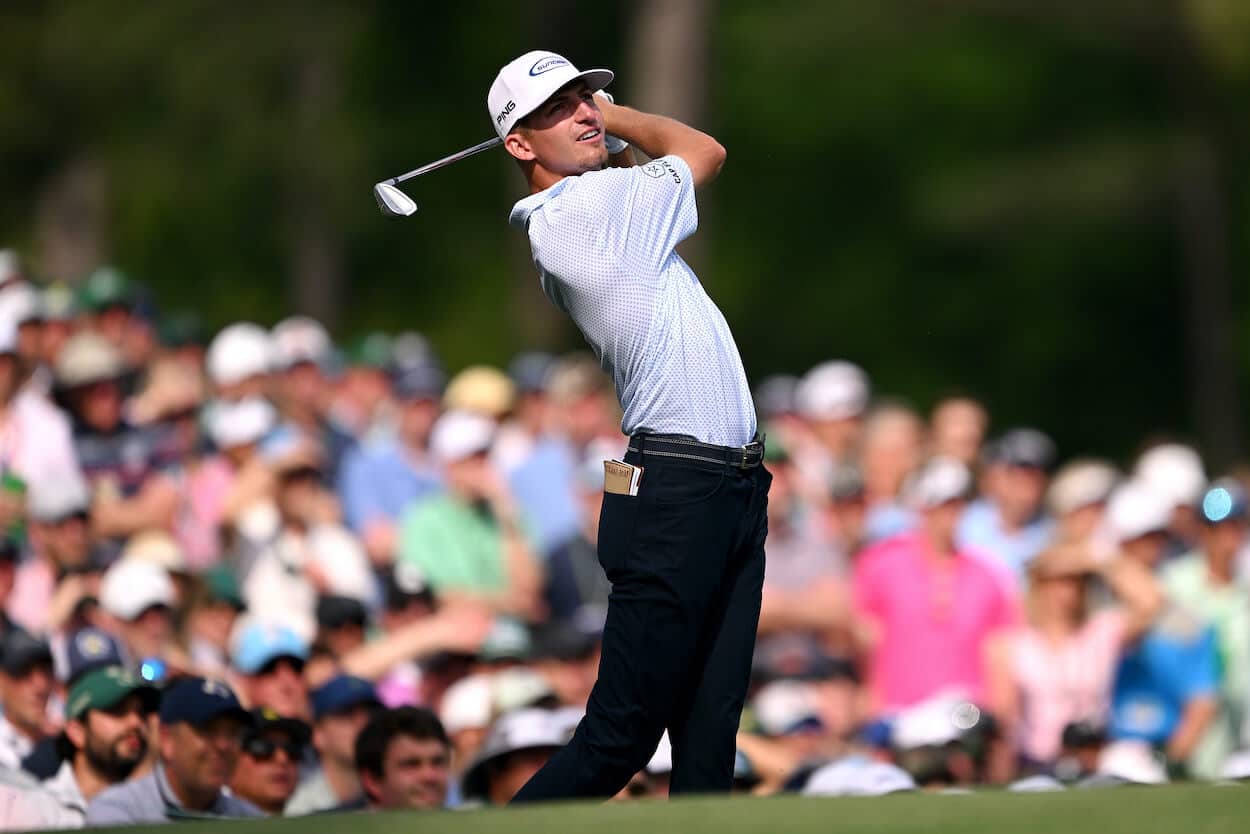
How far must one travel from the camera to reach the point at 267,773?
21.4ft

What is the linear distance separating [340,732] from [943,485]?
3.37m

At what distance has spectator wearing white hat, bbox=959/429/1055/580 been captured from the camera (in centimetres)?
1038

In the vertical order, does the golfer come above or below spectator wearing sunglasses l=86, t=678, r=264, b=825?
above

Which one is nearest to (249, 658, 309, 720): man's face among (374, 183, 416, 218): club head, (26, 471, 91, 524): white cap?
(26, 471, 91, 524): white cap

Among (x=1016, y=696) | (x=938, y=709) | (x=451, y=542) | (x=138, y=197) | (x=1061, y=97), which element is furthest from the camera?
(x=138, y=197)

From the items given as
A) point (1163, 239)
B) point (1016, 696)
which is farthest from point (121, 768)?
point (1163, 239)

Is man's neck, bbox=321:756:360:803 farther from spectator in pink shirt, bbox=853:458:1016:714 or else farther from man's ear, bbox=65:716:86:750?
spectator in pink shirt, bbox=853:458:1016:714

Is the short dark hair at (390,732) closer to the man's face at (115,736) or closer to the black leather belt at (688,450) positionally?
the man's face at (115,736)

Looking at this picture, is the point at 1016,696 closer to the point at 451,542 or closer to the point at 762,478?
the point at 451,542

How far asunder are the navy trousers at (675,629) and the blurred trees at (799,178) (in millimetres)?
18118

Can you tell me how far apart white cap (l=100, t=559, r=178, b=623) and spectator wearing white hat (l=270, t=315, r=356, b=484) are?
2549mm

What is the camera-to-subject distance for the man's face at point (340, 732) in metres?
7.18

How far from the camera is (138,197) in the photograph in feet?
109

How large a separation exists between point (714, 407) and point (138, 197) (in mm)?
28732
